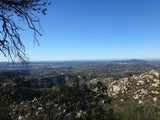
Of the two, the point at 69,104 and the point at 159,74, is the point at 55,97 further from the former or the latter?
the point at 159,74

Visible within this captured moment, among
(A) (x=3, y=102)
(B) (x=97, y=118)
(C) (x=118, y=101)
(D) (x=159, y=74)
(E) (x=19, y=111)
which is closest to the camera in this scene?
(A) (x=3, y=102)

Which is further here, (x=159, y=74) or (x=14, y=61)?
(x=159, y=74)

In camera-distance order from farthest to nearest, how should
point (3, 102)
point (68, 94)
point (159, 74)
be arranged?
point (159, 74)
point (68, 94)
point (3, 102)

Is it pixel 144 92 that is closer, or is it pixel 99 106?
pixel 99 106

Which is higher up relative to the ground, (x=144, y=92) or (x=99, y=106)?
(x=144, y=92)

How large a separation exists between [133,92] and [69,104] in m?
10.7

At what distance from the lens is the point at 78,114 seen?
12.9 metres

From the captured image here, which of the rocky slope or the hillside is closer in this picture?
the hillside

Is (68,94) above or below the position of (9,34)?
below

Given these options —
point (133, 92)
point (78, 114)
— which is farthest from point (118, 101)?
point (78, 114)

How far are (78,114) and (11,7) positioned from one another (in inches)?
488

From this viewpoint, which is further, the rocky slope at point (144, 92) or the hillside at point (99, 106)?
the rocky slope at point (144, 92)

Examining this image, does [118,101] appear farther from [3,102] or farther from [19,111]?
[3,102]

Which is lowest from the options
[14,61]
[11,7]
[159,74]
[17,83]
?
[17,83]
